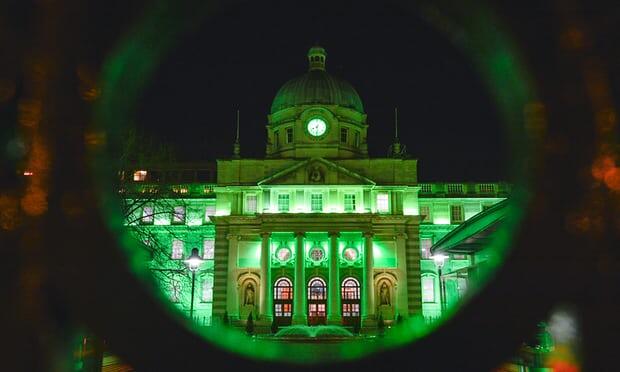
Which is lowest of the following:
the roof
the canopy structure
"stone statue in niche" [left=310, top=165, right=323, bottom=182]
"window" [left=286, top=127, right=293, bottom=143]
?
the canopy structure

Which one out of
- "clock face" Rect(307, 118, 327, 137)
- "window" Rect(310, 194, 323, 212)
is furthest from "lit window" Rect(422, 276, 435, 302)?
"clock face" Rect(307, 118, 327, 137)

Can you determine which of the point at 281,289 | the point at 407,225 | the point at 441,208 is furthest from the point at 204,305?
the point at 441,208

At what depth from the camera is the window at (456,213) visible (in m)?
56.6

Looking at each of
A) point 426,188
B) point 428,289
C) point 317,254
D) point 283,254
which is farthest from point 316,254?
point 426,188

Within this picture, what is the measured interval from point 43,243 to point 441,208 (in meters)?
57.4

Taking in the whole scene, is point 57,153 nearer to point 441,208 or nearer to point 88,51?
point 88,51

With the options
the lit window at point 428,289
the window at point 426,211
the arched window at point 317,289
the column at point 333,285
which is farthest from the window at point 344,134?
the lit window at point 428,289

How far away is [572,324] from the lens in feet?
4.45

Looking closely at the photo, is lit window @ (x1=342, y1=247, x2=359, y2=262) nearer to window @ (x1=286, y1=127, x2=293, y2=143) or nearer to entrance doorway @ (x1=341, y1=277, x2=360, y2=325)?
entrance doorway @ (x1=341, y1=277, x2=360, y2=325)

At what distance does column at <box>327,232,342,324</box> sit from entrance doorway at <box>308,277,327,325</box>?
1119 mm

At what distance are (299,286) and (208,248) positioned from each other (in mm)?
12391

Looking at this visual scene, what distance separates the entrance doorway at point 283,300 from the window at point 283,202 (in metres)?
6.19

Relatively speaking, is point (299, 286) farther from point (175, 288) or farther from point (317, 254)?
point (175, 288)

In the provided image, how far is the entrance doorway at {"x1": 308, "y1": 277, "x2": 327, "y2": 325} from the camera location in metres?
48.1
